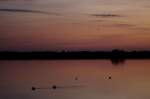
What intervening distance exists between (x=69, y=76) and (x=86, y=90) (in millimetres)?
7960

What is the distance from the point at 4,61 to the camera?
46625 millimetres

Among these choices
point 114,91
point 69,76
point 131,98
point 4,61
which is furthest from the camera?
point 4,61

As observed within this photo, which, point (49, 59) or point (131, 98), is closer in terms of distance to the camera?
point (131, 98)

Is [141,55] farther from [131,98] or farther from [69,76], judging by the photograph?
[131,98]

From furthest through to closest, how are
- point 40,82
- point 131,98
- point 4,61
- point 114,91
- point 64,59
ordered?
1. point 64,59
2. point 4,61
3. point 40,82
4. point 114,91
5. point 131,98

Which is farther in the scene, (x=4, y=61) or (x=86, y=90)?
(x=4, y=61)

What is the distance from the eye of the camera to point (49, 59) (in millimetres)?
53938

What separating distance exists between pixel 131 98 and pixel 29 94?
4648 mm

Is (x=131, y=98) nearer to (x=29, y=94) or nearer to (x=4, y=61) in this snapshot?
(x=29, y=94)

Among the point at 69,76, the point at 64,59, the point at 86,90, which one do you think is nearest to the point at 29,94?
the point at 86,90

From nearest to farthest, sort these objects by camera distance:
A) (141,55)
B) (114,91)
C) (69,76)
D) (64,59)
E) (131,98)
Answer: (131,98) < (114,91) < (69,76) < (141,55) < (64,59)

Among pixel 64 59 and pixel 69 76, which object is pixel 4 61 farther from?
pixel 69 76

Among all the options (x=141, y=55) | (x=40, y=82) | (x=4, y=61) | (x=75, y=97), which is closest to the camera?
(x=75, y=97)

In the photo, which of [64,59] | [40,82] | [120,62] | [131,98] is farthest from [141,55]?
[131,98]
